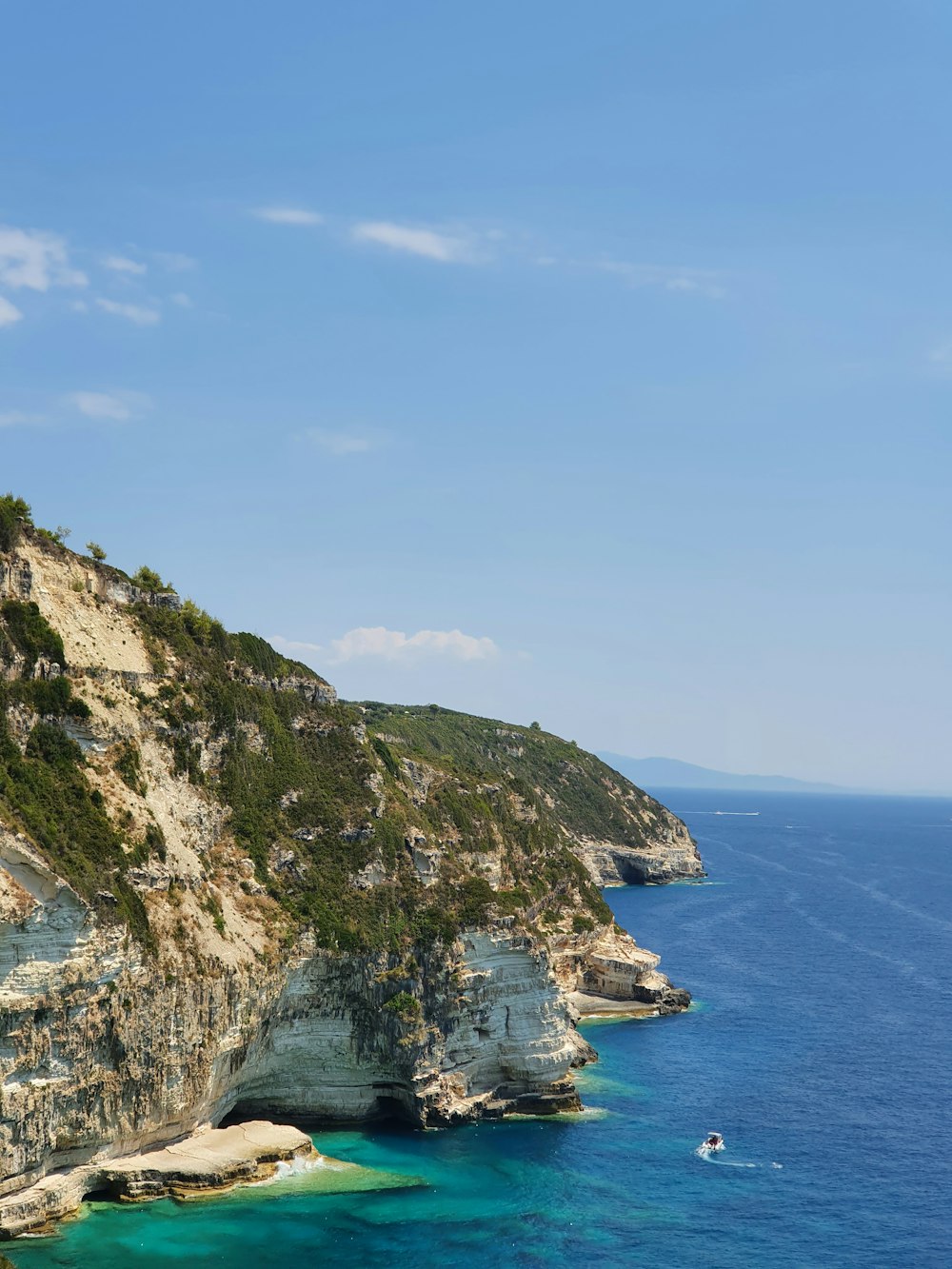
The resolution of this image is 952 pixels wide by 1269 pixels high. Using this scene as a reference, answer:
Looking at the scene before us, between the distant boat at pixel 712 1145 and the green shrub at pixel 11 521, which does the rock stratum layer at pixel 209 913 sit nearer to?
the green shrub at pixel 11 521

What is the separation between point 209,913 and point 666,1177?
3213 cm

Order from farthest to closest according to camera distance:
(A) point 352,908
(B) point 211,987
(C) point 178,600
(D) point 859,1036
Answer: (D) point 859,1036, (C) point 178,600, (A) point 352,908, (B) point 211,987

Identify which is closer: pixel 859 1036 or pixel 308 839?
pixel 308 839

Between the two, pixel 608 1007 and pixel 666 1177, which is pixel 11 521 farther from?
pixel 608 1007

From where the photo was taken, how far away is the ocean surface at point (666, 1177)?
53.2 metres

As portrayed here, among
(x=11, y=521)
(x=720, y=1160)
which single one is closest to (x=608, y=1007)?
(x=720, y=1160)

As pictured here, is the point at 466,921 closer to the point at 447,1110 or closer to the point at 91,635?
the point at 447,1110

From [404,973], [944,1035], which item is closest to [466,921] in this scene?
[404,973]

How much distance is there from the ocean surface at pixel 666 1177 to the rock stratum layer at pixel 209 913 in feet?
13.8

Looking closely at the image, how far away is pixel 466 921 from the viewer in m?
74.1

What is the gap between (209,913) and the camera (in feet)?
208

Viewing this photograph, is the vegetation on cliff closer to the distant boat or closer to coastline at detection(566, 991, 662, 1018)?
coastline at detection(566, 991, 662, 1018)

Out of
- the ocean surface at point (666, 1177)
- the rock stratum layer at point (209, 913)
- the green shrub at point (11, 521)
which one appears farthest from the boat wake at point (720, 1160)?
the green shrub at point (11, 521)

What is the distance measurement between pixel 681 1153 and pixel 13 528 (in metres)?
59.1
